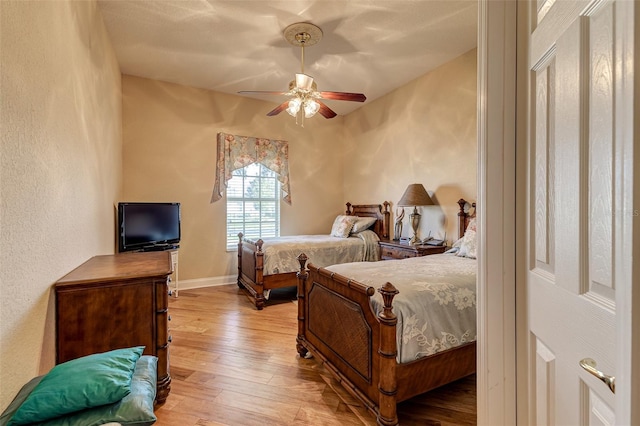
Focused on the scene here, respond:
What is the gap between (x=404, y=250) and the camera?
3.59 metres

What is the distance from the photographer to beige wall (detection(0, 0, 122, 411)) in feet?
3.73

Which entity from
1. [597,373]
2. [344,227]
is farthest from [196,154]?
[597,373]

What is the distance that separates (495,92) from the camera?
3.21 feet

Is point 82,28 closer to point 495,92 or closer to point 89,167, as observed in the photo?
point 89,167

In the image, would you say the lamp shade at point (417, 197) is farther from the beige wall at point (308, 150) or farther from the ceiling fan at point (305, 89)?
the ceiling fan at point (305, 89)

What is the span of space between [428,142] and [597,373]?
3.60m

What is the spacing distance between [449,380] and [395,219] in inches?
111

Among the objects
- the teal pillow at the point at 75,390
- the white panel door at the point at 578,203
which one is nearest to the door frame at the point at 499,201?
the white panel door at the point at 578,203

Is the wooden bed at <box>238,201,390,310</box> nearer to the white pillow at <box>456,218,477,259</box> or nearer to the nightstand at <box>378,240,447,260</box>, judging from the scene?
the nightstand at <box>378,240,447,260</box>

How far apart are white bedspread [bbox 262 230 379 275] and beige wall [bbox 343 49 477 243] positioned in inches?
25.4

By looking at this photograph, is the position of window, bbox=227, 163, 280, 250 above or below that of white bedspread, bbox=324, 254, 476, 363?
above

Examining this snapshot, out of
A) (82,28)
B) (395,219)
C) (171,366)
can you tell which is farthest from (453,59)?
(171,366)

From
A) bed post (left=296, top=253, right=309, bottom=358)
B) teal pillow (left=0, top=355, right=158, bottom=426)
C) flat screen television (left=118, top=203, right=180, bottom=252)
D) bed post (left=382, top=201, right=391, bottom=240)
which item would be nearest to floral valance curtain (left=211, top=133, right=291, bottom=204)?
flat screen television (left=118, top=203, right=180, bottom=252)

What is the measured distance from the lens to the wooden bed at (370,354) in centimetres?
153
